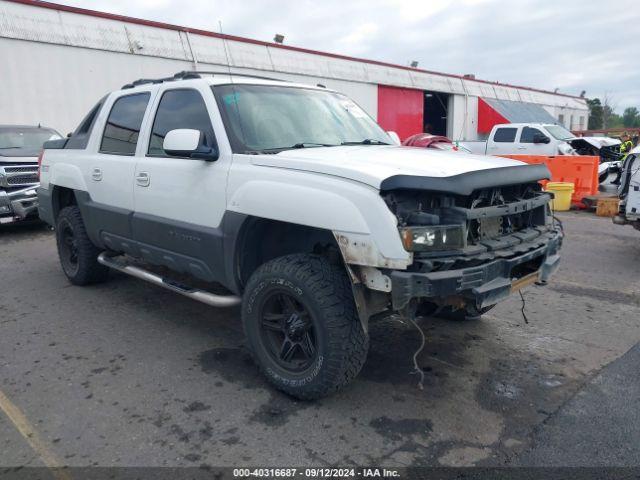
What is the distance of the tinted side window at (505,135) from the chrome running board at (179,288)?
13220 millimetres

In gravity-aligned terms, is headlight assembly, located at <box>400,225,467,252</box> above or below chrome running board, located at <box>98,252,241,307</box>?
above

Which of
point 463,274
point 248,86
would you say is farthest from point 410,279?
point 248,86

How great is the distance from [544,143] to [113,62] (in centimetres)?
1269

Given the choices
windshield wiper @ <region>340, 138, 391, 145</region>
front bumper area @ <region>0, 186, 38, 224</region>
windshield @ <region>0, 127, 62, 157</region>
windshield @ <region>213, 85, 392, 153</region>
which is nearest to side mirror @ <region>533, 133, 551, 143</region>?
windshield @ <region>213, 85, 392, 153</region>

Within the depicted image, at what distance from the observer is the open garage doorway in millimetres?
28891

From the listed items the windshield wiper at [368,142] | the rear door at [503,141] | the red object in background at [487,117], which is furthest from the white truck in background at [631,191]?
the red object in background at [487,117]

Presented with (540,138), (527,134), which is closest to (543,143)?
(540,138)

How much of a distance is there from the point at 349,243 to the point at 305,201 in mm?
388

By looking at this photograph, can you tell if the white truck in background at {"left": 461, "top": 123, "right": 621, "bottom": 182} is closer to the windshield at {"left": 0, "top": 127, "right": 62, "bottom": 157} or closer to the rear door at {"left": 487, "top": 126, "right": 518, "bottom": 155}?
the rear door at {"left": 487, "top": 126, "right": 518, "bottom": 155}

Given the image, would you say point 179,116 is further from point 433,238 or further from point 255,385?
point 433,238

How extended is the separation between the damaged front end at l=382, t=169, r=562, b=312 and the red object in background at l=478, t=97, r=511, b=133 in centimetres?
2791

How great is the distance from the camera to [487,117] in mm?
29703

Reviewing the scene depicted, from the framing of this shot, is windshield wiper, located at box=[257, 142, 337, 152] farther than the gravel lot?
Yes

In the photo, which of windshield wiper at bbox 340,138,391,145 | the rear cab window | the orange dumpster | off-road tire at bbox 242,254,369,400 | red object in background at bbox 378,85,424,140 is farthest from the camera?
red object in background at bbox 378,85,424,140
